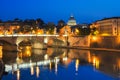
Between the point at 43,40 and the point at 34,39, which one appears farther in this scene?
the point at 43,40

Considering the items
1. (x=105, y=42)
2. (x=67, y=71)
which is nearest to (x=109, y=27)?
(x=105, y=42)

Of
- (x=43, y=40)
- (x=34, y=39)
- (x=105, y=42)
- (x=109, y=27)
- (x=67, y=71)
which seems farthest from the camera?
(x=109, y=27)

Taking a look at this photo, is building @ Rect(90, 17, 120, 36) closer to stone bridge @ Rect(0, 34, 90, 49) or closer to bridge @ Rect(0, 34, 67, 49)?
stone bridge @ Rect(0, 34, 90, 49)

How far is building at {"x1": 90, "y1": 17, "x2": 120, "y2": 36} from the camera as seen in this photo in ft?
114

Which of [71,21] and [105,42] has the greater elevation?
[71,21]

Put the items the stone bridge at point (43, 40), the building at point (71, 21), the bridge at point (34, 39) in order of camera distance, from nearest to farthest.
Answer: the bridge at point (34, 39) → the stone bridge at point (43, 40) → the building at point (71, 21)

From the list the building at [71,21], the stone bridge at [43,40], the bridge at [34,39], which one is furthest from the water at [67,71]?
the building at [71,21]

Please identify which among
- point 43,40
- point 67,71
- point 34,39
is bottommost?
point 67,71

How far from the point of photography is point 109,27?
3688cm

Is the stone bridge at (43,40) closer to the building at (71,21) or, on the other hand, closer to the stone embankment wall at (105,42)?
the stone embankment wall at (105,42)

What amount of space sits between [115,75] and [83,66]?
3636 mm

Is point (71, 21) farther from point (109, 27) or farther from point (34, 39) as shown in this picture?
point (34, 39)

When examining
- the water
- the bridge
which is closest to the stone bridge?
the bridge

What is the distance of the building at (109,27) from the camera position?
34.7m
